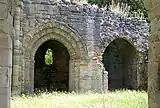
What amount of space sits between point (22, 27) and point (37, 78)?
16.7 feet

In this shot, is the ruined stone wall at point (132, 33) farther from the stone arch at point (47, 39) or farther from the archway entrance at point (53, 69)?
the archway entrance at point (53, 69)

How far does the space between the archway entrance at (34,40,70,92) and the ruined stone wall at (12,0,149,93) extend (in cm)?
335

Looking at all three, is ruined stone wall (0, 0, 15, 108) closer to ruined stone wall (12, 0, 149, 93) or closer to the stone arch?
Answer: ruined stone wall (12, 0, 149, 93)

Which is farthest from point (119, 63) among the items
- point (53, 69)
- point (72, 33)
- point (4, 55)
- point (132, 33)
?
point (4, 55)

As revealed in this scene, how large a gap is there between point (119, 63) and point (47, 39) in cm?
549

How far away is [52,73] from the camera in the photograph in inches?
688

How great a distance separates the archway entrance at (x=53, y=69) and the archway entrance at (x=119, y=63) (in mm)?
2330

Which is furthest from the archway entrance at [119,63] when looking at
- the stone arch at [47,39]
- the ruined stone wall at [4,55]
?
the ruined stone wall at [4,55]

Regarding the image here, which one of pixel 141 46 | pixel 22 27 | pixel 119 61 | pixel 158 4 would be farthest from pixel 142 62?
pixel 158 4

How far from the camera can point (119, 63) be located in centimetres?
1761

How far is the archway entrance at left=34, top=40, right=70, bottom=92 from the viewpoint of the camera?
17266 millimetres

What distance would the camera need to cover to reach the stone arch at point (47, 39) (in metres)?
12.9

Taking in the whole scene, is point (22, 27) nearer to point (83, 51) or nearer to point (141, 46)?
point (83, 51)

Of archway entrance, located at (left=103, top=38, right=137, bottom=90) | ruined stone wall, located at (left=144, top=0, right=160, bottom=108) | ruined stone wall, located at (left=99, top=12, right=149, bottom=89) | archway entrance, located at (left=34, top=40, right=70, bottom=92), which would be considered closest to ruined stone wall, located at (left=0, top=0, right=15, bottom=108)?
ruined stone wall, located at (left=144, top=0, right=160, bottom=108)
